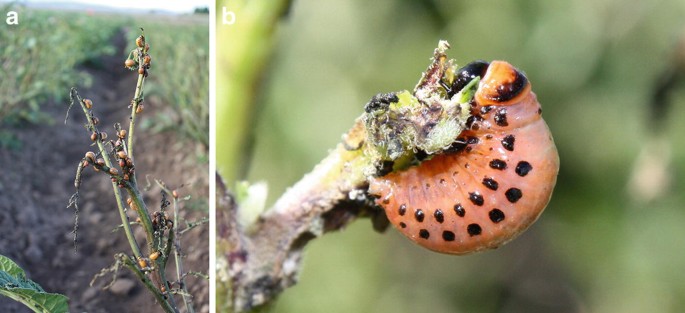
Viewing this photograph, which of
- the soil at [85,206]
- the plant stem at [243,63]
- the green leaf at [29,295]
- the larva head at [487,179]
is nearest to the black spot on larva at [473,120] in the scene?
the larva head at [487,179]

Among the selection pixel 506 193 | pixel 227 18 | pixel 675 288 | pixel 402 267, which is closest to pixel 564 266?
pixel 675 288

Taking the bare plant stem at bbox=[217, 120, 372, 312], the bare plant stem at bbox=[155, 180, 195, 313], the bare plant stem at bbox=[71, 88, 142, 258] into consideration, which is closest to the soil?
the bare plant stem at bbox=[155, 180, 195, 313]

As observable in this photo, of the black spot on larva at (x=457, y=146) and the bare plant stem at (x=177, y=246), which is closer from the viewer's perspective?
the black spot on larva at (x=457, y=146)

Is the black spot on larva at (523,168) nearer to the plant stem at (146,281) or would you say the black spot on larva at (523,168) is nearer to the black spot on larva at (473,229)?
the black spot on larva at (473,229)

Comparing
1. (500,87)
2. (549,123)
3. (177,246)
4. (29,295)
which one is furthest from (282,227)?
(549,123)

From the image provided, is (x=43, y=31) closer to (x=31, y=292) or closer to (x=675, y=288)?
(x=31, y=292)

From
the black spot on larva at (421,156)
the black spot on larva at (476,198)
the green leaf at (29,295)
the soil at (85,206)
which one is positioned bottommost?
the black spot on larva at (476,198)

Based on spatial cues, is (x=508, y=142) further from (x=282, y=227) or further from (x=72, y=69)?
(x=72, y=69)
